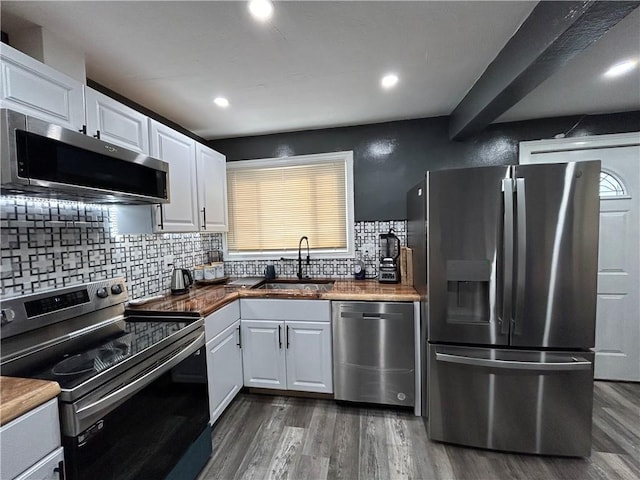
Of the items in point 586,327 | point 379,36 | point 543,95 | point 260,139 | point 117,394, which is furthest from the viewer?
point 260,139

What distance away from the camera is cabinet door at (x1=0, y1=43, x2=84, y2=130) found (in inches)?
43.2

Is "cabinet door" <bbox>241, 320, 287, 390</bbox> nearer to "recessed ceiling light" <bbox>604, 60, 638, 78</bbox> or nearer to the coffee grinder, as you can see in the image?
the coffee grinder

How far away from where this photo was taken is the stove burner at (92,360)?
1.11 meters

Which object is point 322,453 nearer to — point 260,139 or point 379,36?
point 379,36

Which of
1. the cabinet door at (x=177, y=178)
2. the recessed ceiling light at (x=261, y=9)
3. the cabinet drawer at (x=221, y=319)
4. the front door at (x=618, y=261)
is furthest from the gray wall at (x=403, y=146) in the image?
the recessed ceiling light at (x=261, y=9)

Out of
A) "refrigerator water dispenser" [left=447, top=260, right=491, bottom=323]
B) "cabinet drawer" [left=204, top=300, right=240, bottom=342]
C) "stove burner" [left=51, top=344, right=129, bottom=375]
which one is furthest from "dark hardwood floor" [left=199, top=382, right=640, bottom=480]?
"stove burner" [left=51, top=344, right=129, bottom=375]

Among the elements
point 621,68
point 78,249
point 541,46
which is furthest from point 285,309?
point 621,68

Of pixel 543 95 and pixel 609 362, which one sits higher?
pixel 543 95

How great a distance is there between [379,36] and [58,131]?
152 centimetres

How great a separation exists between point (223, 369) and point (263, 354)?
0.36 meters

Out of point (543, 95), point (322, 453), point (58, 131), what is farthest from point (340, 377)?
point (543, 95)

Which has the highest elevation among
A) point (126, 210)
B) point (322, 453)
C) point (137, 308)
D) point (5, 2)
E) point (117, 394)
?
point (5, 2)

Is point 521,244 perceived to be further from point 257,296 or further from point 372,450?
point 257,296

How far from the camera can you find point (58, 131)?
111 centimetres
